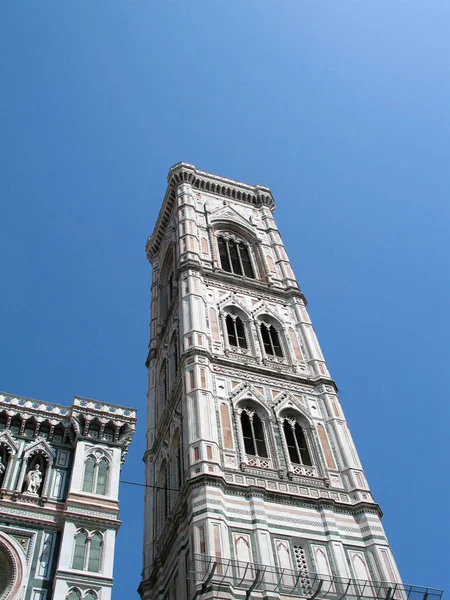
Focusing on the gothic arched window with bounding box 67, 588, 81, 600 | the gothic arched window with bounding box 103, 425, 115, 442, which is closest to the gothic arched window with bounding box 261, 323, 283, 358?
the gothic arched window with bounding box 103, 425, 115, 442

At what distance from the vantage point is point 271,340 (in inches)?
1159

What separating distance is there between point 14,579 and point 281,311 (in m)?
17.7

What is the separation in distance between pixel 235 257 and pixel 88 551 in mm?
20248

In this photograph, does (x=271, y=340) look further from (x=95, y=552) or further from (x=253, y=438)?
(x=95, y=552)

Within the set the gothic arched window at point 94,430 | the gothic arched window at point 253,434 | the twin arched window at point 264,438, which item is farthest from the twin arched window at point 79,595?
the gothic arched window at point 253,434

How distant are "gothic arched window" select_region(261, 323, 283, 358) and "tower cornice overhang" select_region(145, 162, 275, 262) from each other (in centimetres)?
1272

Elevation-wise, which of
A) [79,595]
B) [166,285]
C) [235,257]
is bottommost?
[79,595]

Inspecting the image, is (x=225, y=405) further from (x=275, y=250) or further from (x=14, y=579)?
(x=275, y=250)

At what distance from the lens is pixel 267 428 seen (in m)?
24.4

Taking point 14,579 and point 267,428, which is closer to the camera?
point 14,579

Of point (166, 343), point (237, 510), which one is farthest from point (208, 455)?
point (166, 343)

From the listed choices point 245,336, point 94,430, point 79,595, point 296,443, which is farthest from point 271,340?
point 79,595

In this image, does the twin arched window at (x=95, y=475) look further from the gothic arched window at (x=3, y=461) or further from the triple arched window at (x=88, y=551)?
the gothic arched window at (x=3, y=461)

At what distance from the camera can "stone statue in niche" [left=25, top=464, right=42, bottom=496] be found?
1838 cm
